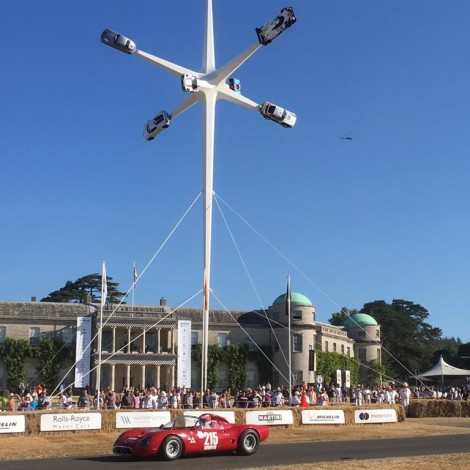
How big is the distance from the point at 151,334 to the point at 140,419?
51.1 m

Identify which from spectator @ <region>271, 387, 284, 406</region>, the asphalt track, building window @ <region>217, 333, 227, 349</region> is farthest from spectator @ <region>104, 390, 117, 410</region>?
building window @ <region>217, 333, 227, 349</region>

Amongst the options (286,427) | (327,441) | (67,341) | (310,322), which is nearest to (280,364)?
(310,322)

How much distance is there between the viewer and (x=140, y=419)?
30.2 meters

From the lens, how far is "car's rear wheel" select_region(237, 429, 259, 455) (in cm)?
2152

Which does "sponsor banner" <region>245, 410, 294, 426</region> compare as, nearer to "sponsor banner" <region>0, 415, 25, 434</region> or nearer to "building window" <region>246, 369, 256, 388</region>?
"sponsor banner" <region>0, 415, 25, 434</region>

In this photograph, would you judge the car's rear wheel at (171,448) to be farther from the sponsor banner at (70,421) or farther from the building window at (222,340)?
the building window at (222,340)

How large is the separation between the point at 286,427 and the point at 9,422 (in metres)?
12.3

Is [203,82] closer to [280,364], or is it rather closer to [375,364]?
[280,364]

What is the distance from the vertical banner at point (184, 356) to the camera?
2394 inches

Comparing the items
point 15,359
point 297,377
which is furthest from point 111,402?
point 297,377

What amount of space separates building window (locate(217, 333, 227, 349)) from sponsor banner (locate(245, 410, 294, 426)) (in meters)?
50.1

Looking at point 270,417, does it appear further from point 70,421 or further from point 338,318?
point 338,318

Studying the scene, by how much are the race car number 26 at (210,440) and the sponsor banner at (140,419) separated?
30.3 feet

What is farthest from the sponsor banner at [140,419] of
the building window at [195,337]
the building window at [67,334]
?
the building window at [195,337]
